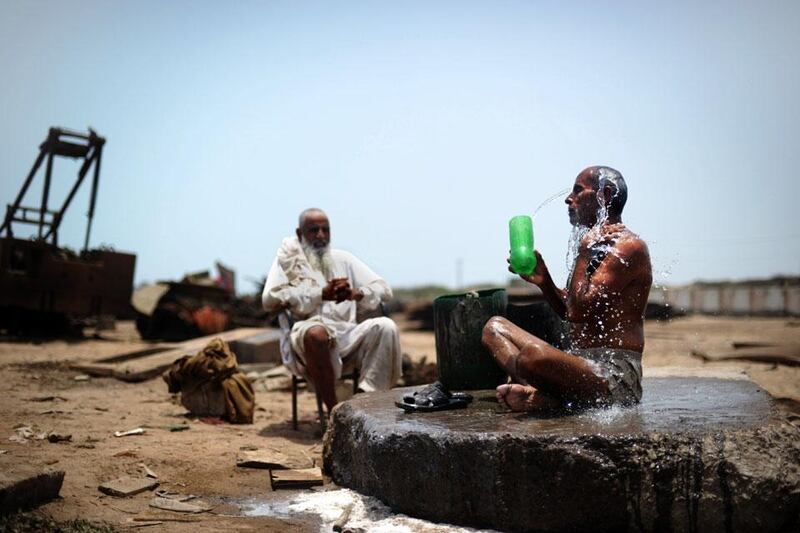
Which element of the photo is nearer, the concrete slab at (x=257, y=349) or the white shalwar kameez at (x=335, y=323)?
the white shalwar kameez at (x=335, y=323)

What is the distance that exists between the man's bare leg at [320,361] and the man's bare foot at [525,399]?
1.93 metres

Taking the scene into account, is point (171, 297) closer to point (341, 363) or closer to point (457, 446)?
point (341, 363)

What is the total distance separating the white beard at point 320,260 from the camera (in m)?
6.04

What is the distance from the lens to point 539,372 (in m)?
3.45

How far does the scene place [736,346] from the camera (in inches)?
394

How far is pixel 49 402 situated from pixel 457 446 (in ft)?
15.1

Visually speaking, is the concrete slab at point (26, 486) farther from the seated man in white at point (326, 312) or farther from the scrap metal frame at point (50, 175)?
the scrap metal frame at point (50, 175)

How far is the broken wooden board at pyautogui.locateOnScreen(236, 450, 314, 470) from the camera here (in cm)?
438

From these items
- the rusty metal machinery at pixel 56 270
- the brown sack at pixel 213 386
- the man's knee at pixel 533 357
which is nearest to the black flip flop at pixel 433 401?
the man's knee at pixel 533 357

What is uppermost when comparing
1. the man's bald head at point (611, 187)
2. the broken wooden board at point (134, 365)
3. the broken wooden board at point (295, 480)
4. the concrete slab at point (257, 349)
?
the man's bald head at point (611, 187)

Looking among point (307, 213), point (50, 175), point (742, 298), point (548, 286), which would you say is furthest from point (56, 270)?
point (742, 298)

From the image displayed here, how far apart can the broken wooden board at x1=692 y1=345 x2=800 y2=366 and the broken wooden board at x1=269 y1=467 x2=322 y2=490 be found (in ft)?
20.5

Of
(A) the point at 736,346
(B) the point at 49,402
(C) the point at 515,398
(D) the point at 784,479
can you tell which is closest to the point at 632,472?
(D) the point at 784,479

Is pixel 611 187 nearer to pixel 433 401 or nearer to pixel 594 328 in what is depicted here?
pixel 594 328
